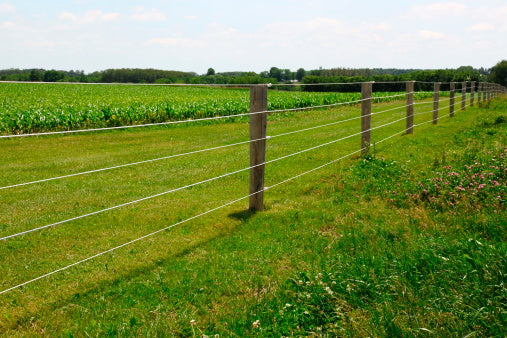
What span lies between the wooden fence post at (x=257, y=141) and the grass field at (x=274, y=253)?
28 centimetres

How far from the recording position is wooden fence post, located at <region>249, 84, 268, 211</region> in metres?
6.30

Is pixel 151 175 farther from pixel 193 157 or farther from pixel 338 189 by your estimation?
pixel 338 189

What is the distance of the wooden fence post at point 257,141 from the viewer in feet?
20.7

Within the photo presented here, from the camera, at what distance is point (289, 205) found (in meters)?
7.02

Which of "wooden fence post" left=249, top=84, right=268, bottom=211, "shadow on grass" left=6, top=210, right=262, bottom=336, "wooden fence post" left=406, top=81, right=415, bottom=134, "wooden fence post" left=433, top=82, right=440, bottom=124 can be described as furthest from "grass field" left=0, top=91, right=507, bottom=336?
"wooden fence post" left=433, top=82, right=440, bottom=124

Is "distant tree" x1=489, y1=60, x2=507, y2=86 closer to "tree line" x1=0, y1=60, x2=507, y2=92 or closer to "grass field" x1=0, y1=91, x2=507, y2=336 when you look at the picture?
"tree line" x1=0, y1=60, x2=507, y2=92

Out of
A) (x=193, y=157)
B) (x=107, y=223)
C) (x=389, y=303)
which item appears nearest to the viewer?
(x=389, y=303)

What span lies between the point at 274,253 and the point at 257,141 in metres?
1.93

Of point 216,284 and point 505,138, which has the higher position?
point 505,138

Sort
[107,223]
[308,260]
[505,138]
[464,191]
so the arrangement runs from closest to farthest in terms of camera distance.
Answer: [308,260]
[464,191]
[107,223]
[505,138]

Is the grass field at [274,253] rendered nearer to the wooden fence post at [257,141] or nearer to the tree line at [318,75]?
the wooden fence post at [257,141]

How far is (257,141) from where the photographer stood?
21.1 feet

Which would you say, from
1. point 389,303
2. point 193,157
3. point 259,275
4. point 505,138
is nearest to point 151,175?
point 193,157

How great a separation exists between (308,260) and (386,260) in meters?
0.91
